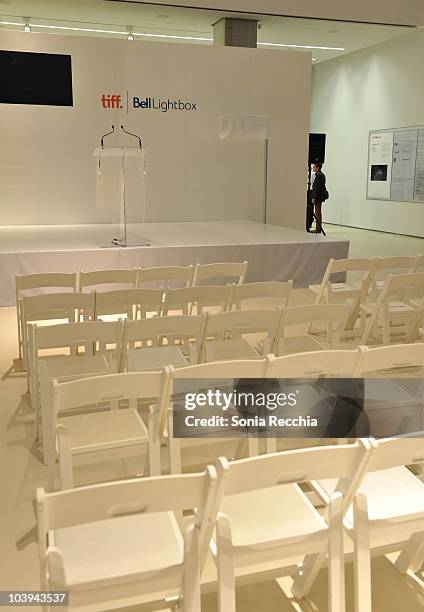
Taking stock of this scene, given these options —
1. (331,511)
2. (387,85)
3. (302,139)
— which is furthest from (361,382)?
(387,85)

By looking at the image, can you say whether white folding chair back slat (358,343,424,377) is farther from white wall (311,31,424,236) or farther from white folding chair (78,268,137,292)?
white wall (311,31,424,236)

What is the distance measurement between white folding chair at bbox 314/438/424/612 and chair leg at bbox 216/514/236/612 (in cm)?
40

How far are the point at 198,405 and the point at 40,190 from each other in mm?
8060

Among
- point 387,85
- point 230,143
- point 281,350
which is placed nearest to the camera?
point 281,350

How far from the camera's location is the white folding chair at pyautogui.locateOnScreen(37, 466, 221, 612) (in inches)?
61.9

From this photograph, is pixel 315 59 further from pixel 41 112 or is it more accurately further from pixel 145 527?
pixel 145 527

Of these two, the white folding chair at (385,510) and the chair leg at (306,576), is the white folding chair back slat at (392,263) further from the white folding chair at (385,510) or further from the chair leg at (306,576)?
the chair leg at (306,576)

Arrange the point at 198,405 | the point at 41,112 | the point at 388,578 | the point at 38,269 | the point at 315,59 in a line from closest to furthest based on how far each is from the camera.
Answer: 1. the point at 388,578
2. the point at 198,405
3. the point at 38,269
4. the point at 41,112
5. the point at 315,59

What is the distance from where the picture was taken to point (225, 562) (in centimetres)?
177

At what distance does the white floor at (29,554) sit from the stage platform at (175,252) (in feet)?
9.03

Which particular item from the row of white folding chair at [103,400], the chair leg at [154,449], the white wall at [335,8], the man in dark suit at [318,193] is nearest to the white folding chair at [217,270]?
the row of white folding chair at [103,400]

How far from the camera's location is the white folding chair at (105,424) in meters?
2.30

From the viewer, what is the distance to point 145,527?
6.58 ft

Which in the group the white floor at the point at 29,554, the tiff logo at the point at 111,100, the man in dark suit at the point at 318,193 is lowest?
the white floor at the point at 29,554
